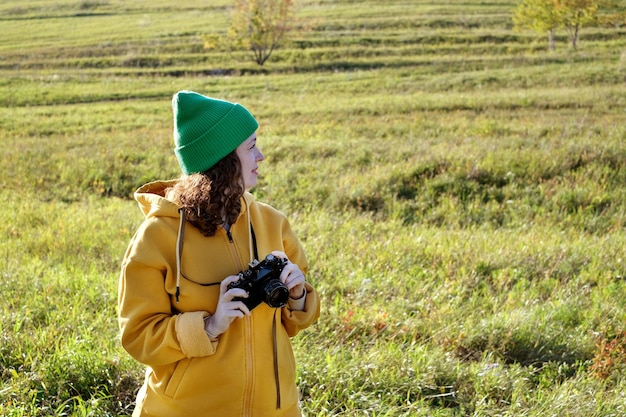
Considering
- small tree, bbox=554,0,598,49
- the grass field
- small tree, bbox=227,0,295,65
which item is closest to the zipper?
the grass field

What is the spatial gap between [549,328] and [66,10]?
7211 centimetres

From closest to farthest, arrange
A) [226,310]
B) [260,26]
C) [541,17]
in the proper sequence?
[226,310] < [541,17] < [260,26]

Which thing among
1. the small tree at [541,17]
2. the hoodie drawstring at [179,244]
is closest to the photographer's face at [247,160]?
the hoodie drawstring at [179,244]

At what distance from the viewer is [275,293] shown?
90.4 inches

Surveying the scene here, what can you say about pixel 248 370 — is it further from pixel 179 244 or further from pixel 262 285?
pixel 179 244

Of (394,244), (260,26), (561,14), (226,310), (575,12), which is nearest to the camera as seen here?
(226,310)

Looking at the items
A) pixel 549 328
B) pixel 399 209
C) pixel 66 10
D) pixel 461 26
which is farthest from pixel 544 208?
pixel 66 10

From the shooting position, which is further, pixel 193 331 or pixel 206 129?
pixel 206 129

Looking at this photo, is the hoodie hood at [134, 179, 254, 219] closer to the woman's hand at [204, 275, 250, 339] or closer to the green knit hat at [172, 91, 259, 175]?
the green knit hat at [172, 91, 259, 175]

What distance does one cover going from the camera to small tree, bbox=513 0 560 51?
41500 mm

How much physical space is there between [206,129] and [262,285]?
24.9 inches

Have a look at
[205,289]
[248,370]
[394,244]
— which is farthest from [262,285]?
[394,244]

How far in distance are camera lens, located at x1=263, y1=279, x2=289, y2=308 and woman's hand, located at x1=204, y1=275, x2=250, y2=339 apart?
0.26 feet

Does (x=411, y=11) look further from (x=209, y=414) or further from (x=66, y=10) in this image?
(x=209, y=414)
